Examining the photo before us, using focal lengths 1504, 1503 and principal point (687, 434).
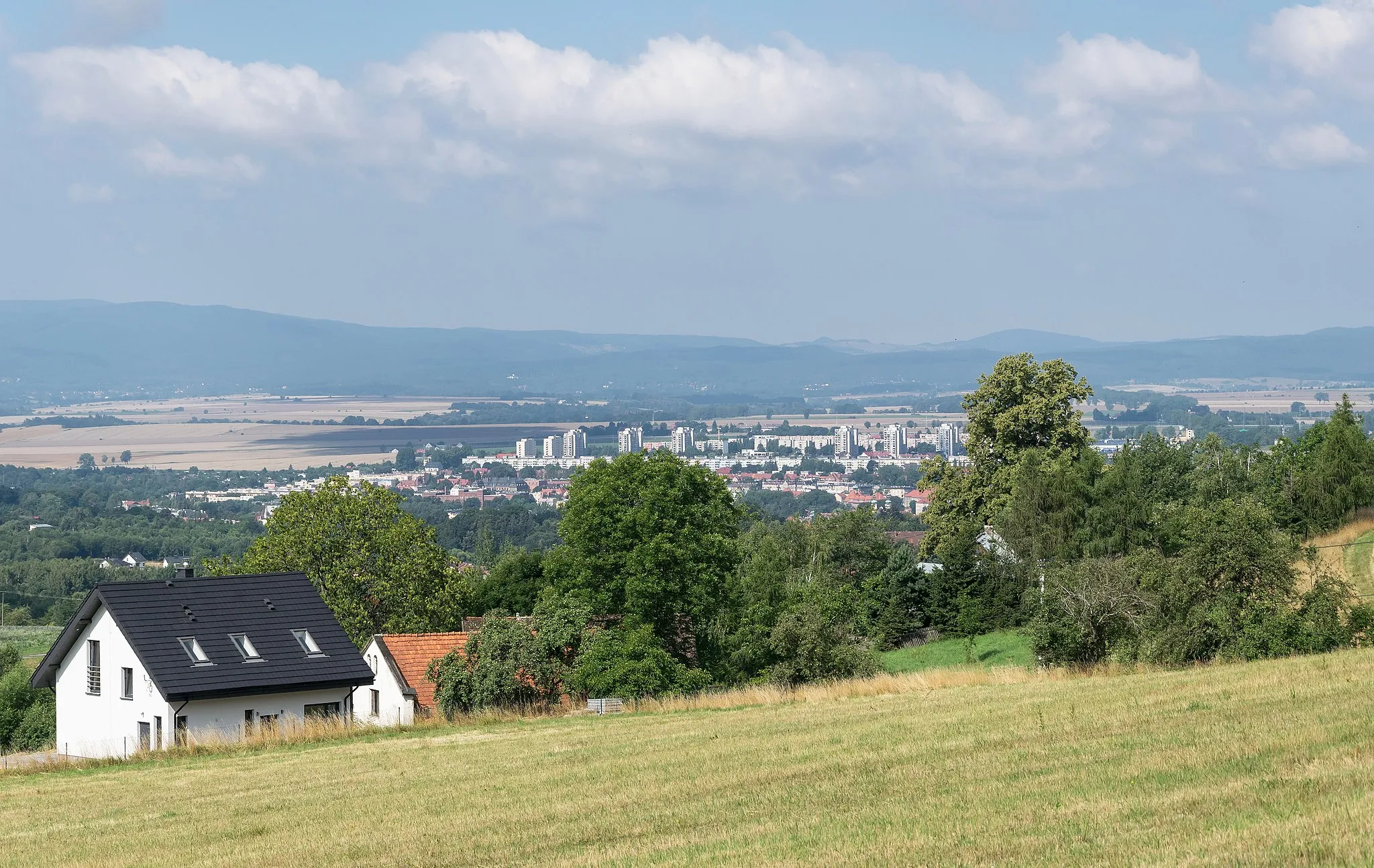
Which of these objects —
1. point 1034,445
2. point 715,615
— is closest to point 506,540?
point 1034,445

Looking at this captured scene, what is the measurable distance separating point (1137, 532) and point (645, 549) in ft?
85.2

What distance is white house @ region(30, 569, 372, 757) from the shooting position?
1574 inches

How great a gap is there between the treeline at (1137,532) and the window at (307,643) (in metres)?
19.8

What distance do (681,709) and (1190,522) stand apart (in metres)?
11.9

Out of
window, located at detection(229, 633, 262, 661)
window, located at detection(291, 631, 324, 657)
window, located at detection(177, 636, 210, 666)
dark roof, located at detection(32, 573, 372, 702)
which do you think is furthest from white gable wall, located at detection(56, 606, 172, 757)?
window, located at detection(291, 631, 324, 657)

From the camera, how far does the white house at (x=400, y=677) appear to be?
45500 mm

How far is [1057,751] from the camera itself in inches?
702

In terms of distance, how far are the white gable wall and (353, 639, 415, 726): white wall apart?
6.75 metres

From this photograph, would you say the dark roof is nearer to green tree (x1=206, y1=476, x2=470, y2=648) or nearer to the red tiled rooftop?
the red tiled rooftop

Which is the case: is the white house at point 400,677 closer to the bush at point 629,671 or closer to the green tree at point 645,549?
the green tree at point 645,549

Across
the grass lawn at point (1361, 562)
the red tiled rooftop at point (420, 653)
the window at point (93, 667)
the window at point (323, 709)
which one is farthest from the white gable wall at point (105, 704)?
the grass lawn at point (1361, 562)

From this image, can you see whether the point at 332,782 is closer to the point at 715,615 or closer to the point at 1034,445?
the point at 715,615

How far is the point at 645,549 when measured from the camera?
44625mm

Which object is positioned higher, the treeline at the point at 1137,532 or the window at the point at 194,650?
the treeline at the point at 1137,532
